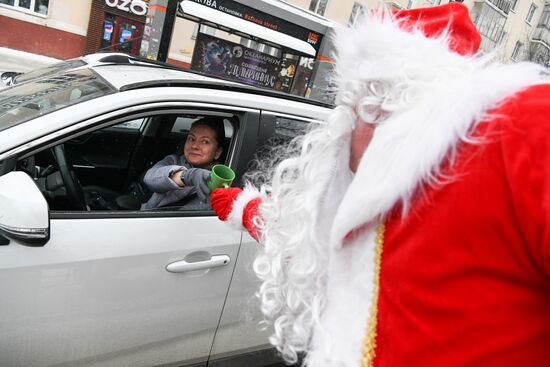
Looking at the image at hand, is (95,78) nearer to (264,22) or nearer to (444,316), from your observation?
(444,316)

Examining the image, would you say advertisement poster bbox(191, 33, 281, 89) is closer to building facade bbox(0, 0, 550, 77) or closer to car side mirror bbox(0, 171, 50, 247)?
building facade bbox(0, 0, 550, 77)

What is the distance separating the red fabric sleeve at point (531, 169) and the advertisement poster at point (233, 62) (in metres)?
7.12

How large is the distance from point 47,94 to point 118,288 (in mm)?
960

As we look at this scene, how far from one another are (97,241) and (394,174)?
128 centimetres

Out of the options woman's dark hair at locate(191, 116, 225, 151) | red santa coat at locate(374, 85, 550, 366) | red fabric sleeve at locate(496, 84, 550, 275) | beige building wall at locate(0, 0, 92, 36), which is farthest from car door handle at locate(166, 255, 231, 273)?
beige building wall at locate(0, 0, 92, 36)

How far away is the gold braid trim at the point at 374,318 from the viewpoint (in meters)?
0.91

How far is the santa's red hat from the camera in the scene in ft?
3.19

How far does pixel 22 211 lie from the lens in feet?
4.54

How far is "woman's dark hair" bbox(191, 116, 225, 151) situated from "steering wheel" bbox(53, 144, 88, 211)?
741 mm

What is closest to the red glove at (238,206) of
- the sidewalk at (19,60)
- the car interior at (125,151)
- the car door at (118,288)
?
the car door at (118,288)

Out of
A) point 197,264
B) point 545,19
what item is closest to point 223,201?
point 197,264

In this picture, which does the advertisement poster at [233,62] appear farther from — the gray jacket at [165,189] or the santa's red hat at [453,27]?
the santa's red hat at [453,27]

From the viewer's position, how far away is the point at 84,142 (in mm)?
2857

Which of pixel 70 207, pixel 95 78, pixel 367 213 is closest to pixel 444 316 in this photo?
pixel 367 213
